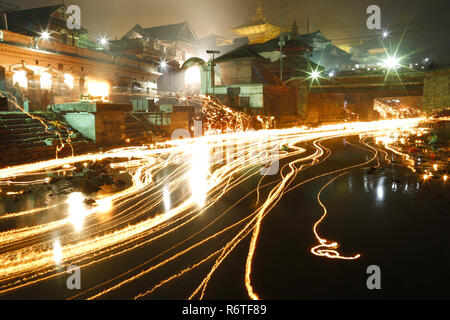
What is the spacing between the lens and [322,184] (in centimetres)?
998

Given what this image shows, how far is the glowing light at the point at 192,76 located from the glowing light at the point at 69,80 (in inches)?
728

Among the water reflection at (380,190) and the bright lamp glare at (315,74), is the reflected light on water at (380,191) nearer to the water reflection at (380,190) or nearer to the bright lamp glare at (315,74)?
the water reflection at (380,190)

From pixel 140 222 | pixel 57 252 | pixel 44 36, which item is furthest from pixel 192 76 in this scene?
pixel 57 252

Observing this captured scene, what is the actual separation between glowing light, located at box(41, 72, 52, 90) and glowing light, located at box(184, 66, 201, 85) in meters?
20.9

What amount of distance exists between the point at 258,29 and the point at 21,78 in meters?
55.5

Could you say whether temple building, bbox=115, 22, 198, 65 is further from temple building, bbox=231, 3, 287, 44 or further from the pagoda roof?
temple building, bbox=231, 3, 287, 44

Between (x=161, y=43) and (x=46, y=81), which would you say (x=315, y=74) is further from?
(x=46, y=81)

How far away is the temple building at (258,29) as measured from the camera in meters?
70.4

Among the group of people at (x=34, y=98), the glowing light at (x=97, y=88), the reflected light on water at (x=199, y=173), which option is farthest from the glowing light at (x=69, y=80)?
the reflected light on water at (x=199, y=173)

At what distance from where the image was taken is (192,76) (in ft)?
152

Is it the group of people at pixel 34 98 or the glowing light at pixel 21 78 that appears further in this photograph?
the glowing light at pixel 21 78

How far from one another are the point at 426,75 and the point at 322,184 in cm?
3341

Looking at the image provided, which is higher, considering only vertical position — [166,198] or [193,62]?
[193,62]

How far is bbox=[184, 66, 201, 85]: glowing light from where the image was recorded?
46.1m
